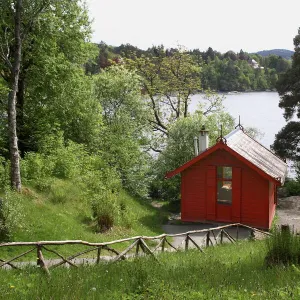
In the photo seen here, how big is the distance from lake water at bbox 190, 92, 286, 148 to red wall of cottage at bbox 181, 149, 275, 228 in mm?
31796

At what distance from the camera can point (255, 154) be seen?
22000 millimetres

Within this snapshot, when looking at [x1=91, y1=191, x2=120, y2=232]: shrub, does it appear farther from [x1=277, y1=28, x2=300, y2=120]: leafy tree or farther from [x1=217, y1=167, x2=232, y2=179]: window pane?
[x1=277, y1=28, x2=300, y2=120]: leafy tree

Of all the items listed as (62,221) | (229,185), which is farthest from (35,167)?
(229,185)

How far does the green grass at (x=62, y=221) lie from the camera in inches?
566

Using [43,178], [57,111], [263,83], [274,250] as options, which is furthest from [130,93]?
[263,83]

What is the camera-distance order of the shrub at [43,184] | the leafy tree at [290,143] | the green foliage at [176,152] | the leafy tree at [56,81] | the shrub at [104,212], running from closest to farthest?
the shrub at [104,212], the shrub at [43,184], the leafy tree at [56,81], the green foliage at [176,152], the leafy tree at [290,143]

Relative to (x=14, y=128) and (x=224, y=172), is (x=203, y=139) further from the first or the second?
(x=14, y=128)

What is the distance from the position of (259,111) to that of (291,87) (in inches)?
2064

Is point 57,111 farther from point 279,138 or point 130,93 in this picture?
point 279,138

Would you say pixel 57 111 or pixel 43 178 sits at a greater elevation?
pixel 57 111

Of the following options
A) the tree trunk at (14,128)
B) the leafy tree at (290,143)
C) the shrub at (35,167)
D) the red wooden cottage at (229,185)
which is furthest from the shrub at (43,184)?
the leafy tree at (290,143)

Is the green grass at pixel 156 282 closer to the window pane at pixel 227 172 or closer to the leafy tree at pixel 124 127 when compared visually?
the window pane at pixel 227 172

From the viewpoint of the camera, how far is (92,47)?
25.7m

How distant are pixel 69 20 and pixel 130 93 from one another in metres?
9.84
